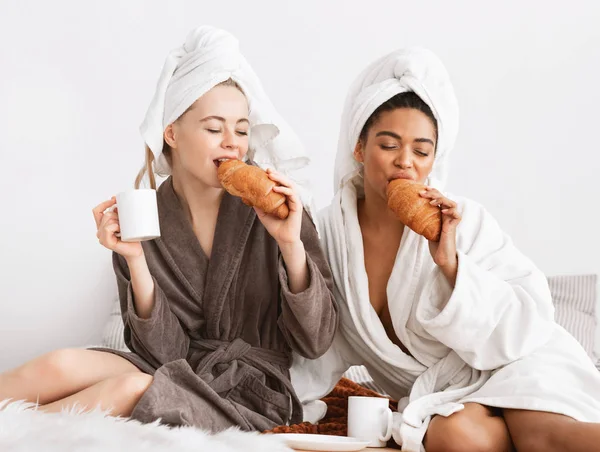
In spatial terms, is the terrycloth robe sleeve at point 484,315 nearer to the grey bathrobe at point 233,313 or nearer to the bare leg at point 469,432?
the bare leg at point 469,432

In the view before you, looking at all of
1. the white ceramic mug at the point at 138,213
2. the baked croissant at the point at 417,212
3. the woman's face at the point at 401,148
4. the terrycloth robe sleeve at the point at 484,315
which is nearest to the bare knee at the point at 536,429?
the terrycloth robe sleeve at the point at 484,315

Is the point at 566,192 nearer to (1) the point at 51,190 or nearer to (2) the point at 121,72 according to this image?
(2) the point at 121,72

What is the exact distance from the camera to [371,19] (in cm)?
359

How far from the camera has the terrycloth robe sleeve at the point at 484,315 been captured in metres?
1.94

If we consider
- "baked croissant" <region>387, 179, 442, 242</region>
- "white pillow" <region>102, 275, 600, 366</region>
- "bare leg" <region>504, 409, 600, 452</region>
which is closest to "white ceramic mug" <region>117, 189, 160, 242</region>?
"baked croissant" <region>387, 179, 442, 242</region>

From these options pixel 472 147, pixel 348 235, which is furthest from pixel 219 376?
pixel 472 147

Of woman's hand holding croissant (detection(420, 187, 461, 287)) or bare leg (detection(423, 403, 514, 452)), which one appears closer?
bare leg (detection(423, 403, 514, 452))

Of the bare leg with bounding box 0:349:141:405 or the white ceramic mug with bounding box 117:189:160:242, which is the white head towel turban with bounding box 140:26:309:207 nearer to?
the white ceramic mug with bounding box 117:189:160:242

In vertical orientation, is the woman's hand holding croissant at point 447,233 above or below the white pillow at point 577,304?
above

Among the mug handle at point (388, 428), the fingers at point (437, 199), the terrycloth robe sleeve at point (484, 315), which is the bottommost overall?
the mug handle at point (388, 428)

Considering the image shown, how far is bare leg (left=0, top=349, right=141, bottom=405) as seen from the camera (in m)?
1.80

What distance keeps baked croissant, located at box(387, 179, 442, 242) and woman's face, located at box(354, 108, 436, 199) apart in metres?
0.16

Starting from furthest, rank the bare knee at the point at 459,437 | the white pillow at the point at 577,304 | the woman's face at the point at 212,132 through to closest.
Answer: the white pillow at the point at 577,304
the woman's face at the point at 212,132
the bare knee at the point at 459,437

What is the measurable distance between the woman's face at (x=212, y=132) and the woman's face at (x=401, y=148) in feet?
1.18
